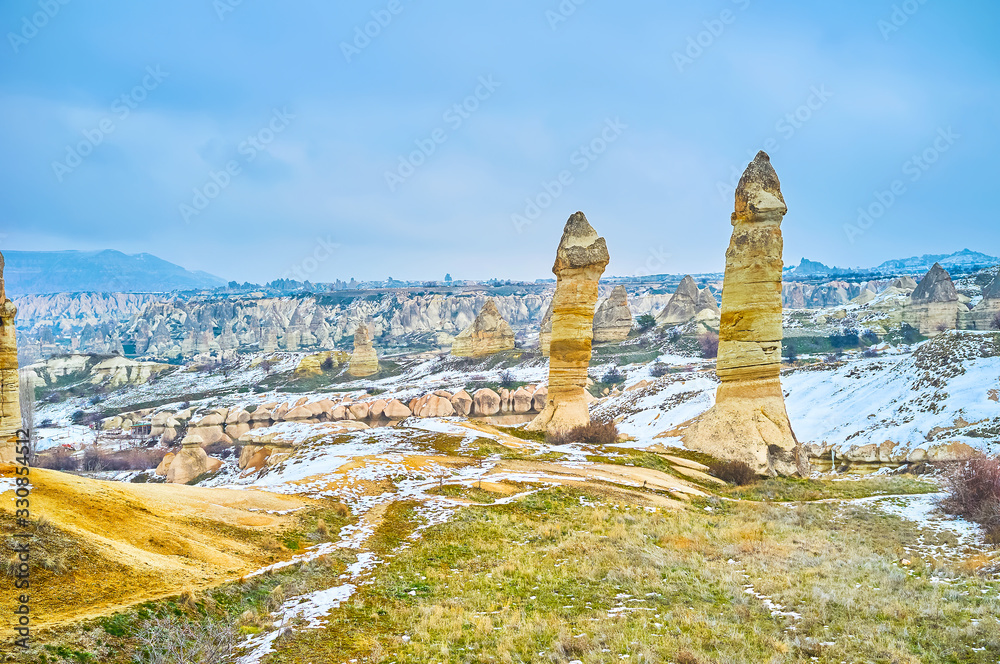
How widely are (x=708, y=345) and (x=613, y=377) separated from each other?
1357cm

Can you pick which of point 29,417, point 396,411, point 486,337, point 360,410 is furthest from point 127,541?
point 486,337

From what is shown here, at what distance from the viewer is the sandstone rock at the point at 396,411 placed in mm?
51625

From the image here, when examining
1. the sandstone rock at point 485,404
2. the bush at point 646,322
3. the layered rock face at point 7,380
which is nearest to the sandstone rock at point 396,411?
the sandstone rock at point 485,404

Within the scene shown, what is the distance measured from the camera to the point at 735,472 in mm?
21734

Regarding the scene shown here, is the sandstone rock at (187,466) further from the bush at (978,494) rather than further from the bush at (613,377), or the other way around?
the bush at (613,377)

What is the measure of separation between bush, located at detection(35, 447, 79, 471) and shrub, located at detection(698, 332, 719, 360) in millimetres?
60736

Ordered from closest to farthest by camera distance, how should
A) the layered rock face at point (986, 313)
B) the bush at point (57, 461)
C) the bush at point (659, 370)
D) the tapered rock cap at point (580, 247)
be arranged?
the tapered rock cap at point (580, 247) < the bush at point (57, 461) < the bush at point (659, 370) < the layered rock face at point (986, 313)

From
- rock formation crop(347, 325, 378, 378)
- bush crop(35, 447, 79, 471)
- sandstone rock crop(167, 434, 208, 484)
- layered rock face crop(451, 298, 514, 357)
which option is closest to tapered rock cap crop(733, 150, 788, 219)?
sandstone rock crop(167, 434, 208, 484)

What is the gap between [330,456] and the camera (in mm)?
20875

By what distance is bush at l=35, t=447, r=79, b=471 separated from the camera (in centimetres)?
4409

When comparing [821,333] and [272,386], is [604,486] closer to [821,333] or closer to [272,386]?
[821,333]

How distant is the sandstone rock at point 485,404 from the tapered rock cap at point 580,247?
2474cm

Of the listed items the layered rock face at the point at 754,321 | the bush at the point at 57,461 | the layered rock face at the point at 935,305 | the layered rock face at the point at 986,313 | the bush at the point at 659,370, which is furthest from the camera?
the layered rock face at the point at 935,305

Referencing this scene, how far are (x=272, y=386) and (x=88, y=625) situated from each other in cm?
8860
